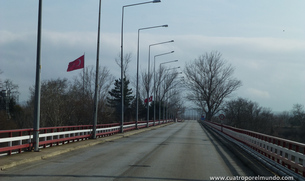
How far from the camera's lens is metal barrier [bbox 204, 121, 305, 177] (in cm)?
1054

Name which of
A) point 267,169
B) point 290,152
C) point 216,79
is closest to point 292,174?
point 290,152

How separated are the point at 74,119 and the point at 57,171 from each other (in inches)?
1968

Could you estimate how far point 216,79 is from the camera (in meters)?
72.7

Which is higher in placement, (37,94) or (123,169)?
(37,94)

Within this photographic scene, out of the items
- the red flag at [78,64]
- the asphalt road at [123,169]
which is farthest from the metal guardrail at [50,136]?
the red flag at [78,64]

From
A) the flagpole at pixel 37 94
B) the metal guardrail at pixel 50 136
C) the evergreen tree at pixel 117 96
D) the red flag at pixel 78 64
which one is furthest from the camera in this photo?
the evergreen tree at pixel 117 96

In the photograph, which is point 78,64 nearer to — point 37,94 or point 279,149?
point 37,94

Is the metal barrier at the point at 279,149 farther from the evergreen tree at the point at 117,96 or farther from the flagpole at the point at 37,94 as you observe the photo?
the evergreen tree at the point at 117,96

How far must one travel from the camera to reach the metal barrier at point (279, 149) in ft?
34.6

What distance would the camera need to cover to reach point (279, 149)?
12.5m

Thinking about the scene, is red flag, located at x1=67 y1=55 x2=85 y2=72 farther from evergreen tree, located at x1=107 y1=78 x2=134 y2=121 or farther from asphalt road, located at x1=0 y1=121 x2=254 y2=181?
evergreen tree, located at x1=107 y1=78 x2=134 y2=121

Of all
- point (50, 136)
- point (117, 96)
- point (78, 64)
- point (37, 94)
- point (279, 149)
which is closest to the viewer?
point (279, 149)

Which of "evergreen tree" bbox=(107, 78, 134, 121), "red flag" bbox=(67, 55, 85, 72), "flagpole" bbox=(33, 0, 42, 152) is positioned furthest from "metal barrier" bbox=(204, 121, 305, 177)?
"evergreen tree" bbox=(107, 78, 134, 121)

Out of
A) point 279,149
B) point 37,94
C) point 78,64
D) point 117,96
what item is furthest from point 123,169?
point 117,96
